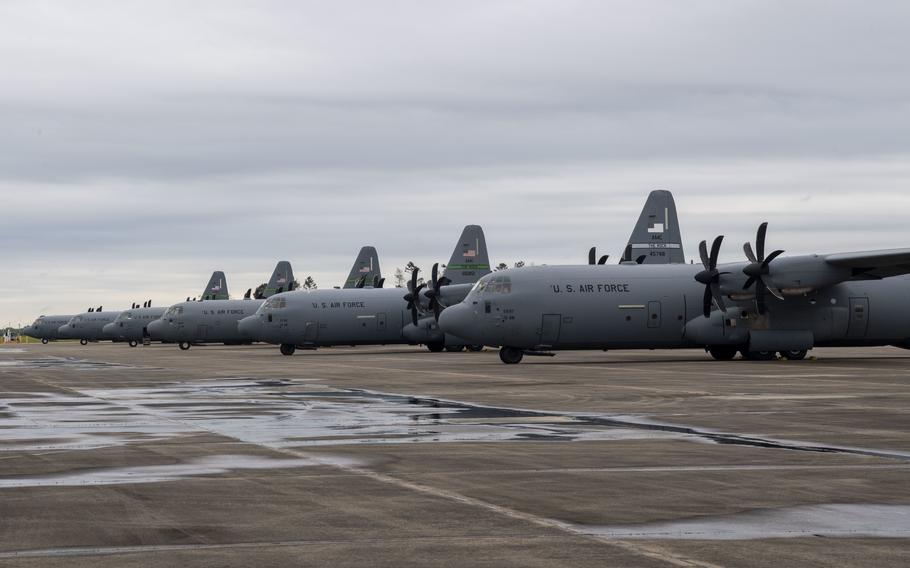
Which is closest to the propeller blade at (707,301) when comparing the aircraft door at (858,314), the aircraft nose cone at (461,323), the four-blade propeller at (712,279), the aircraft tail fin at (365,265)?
the four-blade propeller at (712,279)

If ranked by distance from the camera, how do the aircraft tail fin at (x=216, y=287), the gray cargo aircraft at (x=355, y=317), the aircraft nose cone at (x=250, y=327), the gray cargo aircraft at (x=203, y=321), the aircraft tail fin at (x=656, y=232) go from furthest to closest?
the aircraft tail fin at (x=216, y=287), the gray cargo aircraft at (x=203, y=321), the aircraft nose cone at (x=250, y=327), the gray cargo aircraft at (x=355, y=317), the aircraft tail fin at (x=656, y=232)

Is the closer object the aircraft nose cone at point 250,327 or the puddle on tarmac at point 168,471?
the puddle on tarmac at point 168,471

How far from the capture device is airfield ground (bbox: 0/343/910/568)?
937cm

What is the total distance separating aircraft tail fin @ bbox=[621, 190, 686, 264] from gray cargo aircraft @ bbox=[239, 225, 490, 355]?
1175 cm

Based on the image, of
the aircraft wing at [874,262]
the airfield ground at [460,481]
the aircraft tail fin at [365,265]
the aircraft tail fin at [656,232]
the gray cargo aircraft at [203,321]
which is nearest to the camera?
the airfield ground at [460,481]

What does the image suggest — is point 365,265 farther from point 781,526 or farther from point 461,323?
point 781,526

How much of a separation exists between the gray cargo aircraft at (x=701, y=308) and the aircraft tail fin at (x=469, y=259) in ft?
109

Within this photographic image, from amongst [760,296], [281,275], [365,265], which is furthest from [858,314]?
[281,275]

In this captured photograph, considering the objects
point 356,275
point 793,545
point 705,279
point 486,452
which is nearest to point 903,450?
point 486,452

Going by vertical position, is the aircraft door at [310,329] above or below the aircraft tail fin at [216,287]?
below

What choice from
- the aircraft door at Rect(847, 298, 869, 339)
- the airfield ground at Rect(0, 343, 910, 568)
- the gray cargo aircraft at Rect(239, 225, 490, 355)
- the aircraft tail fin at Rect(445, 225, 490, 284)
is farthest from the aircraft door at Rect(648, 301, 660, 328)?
the aircraft tail fin at Rect(445, 225, 490, 284)

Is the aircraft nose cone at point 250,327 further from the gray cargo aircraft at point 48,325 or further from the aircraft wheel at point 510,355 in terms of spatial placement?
the gray cargo aircraft at point 48,325

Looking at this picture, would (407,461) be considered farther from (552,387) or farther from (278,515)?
(552,387)

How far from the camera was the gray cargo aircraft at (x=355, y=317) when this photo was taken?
76.8 m
